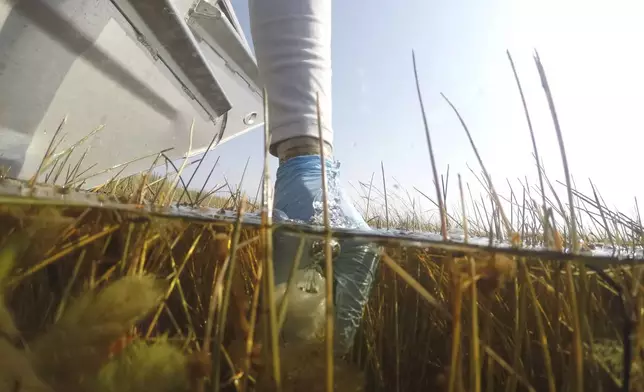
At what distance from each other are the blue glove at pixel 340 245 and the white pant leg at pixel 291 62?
0.07 m

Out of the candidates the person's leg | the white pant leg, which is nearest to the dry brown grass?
the person's leg

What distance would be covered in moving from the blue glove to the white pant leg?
7 centimetres

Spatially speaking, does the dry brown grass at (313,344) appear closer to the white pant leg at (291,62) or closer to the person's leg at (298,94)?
the person's leg at (298,94)

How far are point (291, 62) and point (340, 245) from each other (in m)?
0.47

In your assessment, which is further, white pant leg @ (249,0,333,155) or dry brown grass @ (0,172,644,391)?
white pant leg @ (249,0,333,155)

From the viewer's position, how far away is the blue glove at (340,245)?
432 mm

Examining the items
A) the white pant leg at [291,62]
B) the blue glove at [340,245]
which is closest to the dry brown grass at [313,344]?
the blue glove at [340,245]

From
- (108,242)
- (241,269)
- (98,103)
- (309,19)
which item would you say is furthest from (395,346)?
(98,103)

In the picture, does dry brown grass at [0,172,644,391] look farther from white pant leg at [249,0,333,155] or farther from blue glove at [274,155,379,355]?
white pant leg at [249,0,333,155]

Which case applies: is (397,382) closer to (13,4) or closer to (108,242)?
(108,242)

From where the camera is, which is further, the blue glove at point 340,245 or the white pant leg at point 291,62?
the white pant leg at point 291,62

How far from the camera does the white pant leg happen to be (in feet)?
2.71

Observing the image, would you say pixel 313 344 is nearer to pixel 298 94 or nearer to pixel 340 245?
pixel 340 245

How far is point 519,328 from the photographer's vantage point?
11.3 inches
